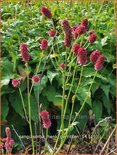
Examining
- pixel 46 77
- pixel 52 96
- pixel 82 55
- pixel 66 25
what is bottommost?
pixel 52 96

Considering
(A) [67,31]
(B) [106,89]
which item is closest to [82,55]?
(A) [67,31]

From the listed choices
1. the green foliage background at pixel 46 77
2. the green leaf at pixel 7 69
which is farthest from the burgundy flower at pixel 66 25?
the green leaf at pixel 7 69

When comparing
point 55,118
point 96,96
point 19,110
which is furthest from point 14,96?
point 96,96

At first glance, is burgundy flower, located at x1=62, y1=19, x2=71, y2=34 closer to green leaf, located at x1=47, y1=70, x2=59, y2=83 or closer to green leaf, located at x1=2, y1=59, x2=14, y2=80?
green leaf, located at x1=47, y1=70, x2=59, y2=83

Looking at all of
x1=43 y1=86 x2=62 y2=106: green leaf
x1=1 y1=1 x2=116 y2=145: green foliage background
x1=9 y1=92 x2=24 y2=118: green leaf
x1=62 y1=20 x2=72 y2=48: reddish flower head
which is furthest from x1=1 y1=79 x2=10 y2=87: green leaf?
x1=62 y1=20 x2=72 y2=48: reddish flower head

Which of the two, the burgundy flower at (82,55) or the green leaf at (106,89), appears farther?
the green leaf at (106,89)

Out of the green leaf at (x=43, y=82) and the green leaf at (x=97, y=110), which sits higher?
the green leaf at (x=43, y=82)

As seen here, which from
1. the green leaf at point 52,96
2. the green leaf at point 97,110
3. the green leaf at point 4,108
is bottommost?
the green leaf at point 97,110

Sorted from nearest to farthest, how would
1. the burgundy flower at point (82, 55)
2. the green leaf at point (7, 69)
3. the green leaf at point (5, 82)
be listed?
the burgundy flower at point (82, 55), the green leaf at point (5, 82), the green leaf at point (7, 69)

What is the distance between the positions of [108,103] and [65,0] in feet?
6.40

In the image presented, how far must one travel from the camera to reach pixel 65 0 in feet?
13.6

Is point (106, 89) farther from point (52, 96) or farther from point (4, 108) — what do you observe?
point (4, 108)

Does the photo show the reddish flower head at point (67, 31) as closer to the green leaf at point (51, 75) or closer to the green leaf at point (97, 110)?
the green leaf at point (51, 75)

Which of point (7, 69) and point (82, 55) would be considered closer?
point (82, 55)
